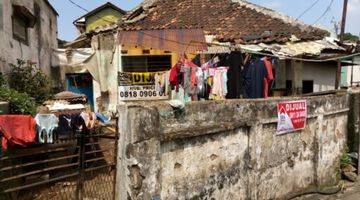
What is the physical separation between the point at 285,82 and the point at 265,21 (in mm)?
2398

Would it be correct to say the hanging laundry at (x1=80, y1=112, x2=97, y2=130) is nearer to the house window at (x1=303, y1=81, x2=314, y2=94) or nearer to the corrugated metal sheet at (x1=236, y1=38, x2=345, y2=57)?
the corrugated metal sheet at (x1=236, y1=38, x2=345, y2=57)

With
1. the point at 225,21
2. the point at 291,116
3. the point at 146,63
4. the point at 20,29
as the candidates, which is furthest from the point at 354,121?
the point at 20,29

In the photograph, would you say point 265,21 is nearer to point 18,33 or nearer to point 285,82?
point 285,82

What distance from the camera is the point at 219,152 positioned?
6805mm

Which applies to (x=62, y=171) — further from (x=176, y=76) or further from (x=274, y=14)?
(x=274, y=14)

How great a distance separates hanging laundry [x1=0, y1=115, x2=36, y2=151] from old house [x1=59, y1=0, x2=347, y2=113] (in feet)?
22.2

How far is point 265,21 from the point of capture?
16.1 meters

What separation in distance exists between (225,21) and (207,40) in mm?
2011

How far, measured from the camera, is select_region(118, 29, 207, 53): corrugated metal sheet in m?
11.6

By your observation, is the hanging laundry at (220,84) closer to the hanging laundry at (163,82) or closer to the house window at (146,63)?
the hanging laundry at (163,82)

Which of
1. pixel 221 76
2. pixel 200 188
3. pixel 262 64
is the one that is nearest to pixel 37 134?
pixel 200 188

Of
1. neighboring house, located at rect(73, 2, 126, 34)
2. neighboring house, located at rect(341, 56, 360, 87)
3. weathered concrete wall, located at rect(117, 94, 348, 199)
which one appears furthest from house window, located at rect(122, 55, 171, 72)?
neighboring house, located at rect(341, 56, 360, 87)

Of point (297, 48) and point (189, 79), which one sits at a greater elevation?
point (297, 48)

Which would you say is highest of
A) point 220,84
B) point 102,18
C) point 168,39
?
point 102,18
